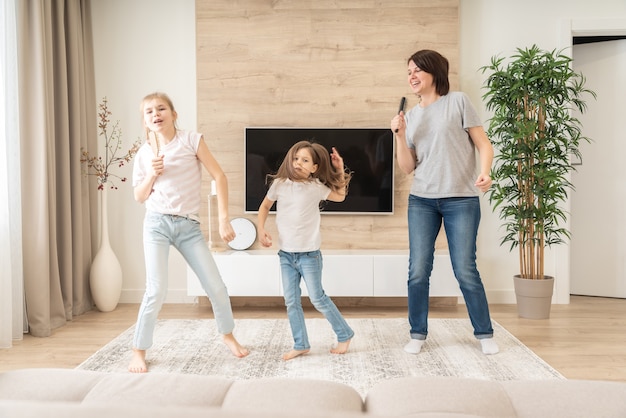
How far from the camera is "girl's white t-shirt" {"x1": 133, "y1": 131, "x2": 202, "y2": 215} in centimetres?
256

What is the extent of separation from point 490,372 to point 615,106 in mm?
2957

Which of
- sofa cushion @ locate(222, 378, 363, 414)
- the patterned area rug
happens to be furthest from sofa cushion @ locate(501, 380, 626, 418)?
the patterned area rug

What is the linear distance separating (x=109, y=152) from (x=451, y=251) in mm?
2747

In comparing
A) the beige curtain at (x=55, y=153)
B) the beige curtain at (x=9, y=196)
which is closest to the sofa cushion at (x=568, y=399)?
the beige curtain at (x=9, y=196)

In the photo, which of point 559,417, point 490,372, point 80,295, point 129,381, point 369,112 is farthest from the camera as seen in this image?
point 369,112

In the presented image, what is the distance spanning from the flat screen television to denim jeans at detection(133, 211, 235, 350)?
1511 millimetres

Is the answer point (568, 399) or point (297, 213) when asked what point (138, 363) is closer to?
point (297, 213)

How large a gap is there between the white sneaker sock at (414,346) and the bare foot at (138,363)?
130cm

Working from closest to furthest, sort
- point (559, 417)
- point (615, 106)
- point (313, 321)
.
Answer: point (559, 417), point (313, 321), point (615, 106)

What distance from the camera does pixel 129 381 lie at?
95 centimetres

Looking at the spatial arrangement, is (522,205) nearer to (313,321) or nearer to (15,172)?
(313,321)

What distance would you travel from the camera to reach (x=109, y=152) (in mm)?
4270

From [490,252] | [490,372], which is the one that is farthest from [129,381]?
[490,252]

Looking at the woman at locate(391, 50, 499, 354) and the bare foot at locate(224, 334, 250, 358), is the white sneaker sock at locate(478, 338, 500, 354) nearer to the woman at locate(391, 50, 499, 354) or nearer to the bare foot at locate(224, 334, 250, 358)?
the woman at locate(391, 50, 499, 354)
